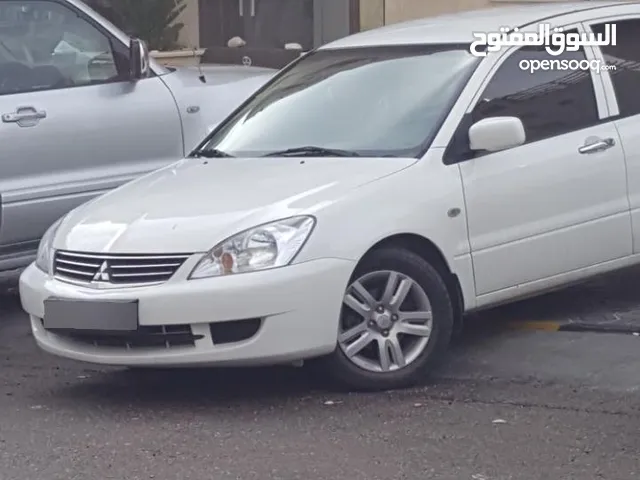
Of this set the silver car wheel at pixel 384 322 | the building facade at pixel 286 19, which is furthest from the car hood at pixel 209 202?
the building facade at pixel 286 19

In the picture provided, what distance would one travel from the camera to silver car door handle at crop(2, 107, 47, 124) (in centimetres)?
835

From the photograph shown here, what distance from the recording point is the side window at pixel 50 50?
859 cm

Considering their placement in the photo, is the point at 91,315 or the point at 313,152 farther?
the point at 313,152

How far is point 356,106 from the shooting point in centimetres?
721

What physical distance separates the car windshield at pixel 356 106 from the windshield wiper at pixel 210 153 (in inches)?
0.5

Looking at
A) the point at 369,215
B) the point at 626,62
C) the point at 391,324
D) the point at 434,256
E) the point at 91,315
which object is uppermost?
the point at 626,62

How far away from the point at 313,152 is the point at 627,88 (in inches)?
71.3

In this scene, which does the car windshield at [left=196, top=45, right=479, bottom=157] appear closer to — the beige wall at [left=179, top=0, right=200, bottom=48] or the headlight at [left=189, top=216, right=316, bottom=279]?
the headlight at [left=189, top=216, right=316, bottom=279]

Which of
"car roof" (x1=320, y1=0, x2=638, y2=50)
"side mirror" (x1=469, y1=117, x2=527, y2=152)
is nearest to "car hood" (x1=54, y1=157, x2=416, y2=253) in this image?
"side mirror" (x1=469, y1=117, x2=527, y2=152)

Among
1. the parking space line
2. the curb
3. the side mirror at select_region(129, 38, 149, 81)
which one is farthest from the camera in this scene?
the side mirror at select_region(129, 38, 149, 81)

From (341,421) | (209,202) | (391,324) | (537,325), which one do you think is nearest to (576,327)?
(537,325)

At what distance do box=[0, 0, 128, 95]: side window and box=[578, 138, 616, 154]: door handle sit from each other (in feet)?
10.1

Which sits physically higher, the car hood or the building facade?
the building facade

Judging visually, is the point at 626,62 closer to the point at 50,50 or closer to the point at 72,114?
the point at 72,114
